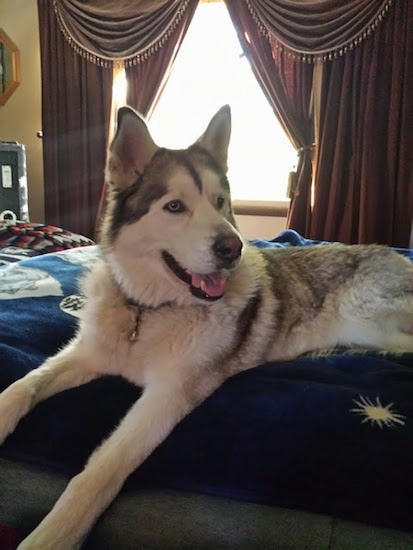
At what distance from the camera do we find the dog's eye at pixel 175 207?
4.48 ft

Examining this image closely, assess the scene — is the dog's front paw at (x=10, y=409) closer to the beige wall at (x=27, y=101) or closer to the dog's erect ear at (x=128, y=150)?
the dog's erect ear at (x=128, y=150)

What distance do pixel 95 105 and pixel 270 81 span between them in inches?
64.7

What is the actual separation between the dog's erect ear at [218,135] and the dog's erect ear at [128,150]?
197 mm

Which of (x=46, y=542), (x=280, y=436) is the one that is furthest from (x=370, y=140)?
(x=46, y=542)

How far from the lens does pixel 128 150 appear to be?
1.41 m

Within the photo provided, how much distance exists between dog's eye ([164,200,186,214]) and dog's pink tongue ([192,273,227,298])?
0.61 feet

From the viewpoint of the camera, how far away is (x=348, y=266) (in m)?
1.72

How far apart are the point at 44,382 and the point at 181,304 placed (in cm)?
41

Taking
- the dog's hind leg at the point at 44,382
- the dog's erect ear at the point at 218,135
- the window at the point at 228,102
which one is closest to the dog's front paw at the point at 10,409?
the dog's hind leg at the point at 44,382

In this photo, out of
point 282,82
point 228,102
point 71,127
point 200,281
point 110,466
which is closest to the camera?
point 110,466

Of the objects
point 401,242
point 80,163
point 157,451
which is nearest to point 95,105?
point 80,163

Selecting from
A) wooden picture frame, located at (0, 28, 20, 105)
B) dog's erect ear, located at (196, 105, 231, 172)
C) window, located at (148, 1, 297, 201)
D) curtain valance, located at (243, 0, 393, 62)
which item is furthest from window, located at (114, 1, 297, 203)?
dog's erect ear, located at (196, 105, 231, 172)

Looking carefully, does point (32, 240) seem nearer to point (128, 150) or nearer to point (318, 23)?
point (128, 150)

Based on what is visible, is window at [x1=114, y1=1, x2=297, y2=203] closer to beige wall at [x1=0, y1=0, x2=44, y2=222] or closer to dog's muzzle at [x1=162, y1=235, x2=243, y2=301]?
beige wall at [x1=0, y1=0, x2=44, y2=222]
